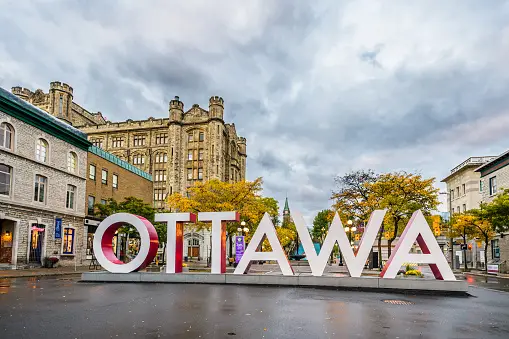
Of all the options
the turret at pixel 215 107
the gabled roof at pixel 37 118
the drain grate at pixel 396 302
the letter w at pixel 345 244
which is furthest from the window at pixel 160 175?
the drain grate at pixel 396 302

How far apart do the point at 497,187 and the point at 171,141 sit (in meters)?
54.7

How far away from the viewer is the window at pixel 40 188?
3497 centimetres

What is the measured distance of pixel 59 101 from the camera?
216 ft

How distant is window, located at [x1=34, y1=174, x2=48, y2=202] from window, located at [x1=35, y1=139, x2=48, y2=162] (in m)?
1.60

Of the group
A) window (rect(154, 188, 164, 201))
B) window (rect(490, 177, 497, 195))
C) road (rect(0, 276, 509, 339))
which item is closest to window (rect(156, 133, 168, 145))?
window (rect(154, 188, 164, 201))

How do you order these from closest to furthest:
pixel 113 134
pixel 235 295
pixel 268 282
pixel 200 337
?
pixel 200 337 < pixel 235 295 < pixel 268 282 < pixel 113 134

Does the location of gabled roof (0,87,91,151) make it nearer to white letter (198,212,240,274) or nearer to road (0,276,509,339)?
white letter (198,212,240,274)

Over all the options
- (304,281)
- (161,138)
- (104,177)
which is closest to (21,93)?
(161,138)

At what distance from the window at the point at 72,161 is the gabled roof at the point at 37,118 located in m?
1.12

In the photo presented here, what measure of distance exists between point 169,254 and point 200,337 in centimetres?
1360

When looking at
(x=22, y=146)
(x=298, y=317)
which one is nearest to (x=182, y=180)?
(x=22, y=146)

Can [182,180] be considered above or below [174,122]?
below

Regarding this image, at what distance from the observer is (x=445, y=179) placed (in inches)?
2675

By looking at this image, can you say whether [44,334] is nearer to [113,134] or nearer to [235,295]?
[235,295]
